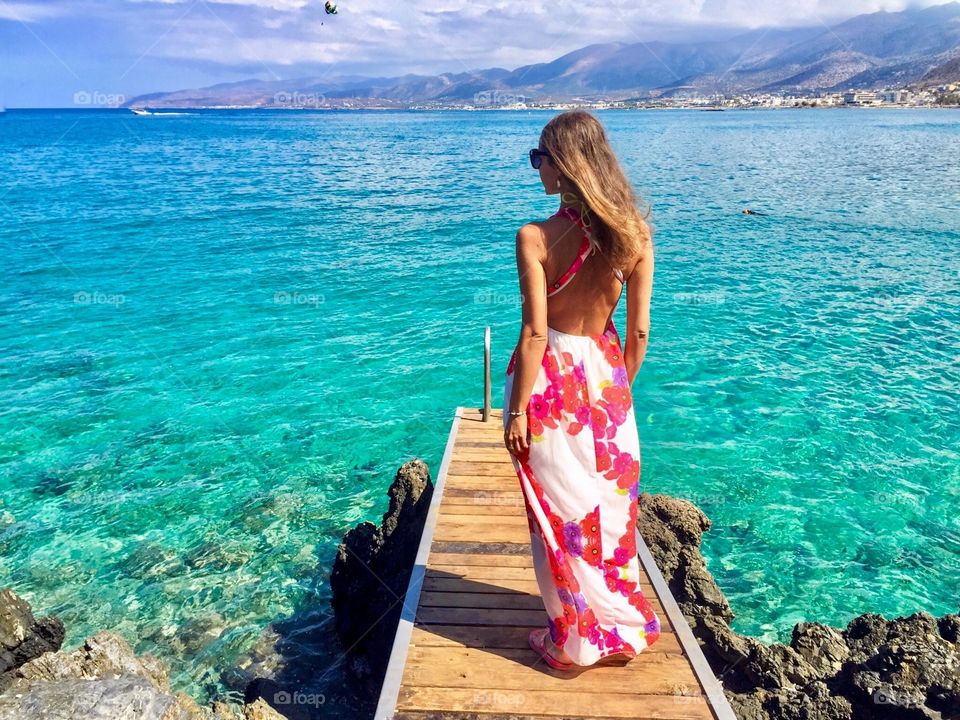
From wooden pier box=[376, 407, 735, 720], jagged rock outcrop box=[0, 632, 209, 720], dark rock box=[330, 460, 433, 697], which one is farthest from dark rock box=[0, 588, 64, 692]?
wooden pier box=[376, 407, 735, 720]

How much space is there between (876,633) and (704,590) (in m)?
1.62

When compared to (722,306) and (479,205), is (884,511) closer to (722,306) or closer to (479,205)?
(722,306)

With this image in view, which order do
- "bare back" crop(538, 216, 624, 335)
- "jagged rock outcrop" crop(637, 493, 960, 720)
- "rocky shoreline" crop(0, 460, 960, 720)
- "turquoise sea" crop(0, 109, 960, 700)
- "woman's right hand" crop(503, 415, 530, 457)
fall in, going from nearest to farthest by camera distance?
"bare back" crop(538, 216, 624, 335), "woman's right hand" crop(503, 415, 530, 457), "rocky shoreline" crop(0, 460, 960, 720), "jagged rock outcrop" crop(637, 493, 960, 720), "turquoise sea" crop(0, 109, 960, 700)

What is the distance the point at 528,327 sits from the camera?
12.2 feet

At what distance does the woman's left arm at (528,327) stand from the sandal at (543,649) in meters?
1.49

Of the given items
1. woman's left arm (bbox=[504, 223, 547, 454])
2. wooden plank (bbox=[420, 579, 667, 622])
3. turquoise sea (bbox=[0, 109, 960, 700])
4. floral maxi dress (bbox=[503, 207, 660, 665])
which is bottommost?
turquoise sea (bbox=[0, 109, 960, 700])

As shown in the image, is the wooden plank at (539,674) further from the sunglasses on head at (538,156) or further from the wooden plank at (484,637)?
the sunglasses on head at (538,156)

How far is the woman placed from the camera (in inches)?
142

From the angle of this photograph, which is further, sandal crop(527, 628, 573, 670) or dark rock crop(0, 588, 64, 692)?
dark rock crop(0, 588, 64, 692)

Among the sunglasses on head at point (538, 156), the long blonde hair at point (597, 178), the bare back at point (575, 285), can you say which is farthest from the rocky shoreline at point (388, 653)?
the sunglasses on head at point (538, 156)

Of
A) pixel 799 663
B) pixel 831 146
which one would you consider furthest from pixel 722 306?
pixel 831 146

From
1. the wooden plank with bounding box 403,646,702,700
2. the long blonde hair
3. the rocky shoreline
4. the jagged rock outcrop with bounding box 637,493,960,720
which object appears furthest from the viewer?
the jagged rock outcrop with bounding box 637,493,960,720

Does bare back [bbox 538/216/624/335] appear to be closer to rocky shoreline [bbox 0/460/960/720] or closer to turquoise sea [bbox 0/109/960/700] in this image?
rocky shoreline [bbox 0/460/960/720]

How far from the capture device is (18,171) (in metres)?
54.9
